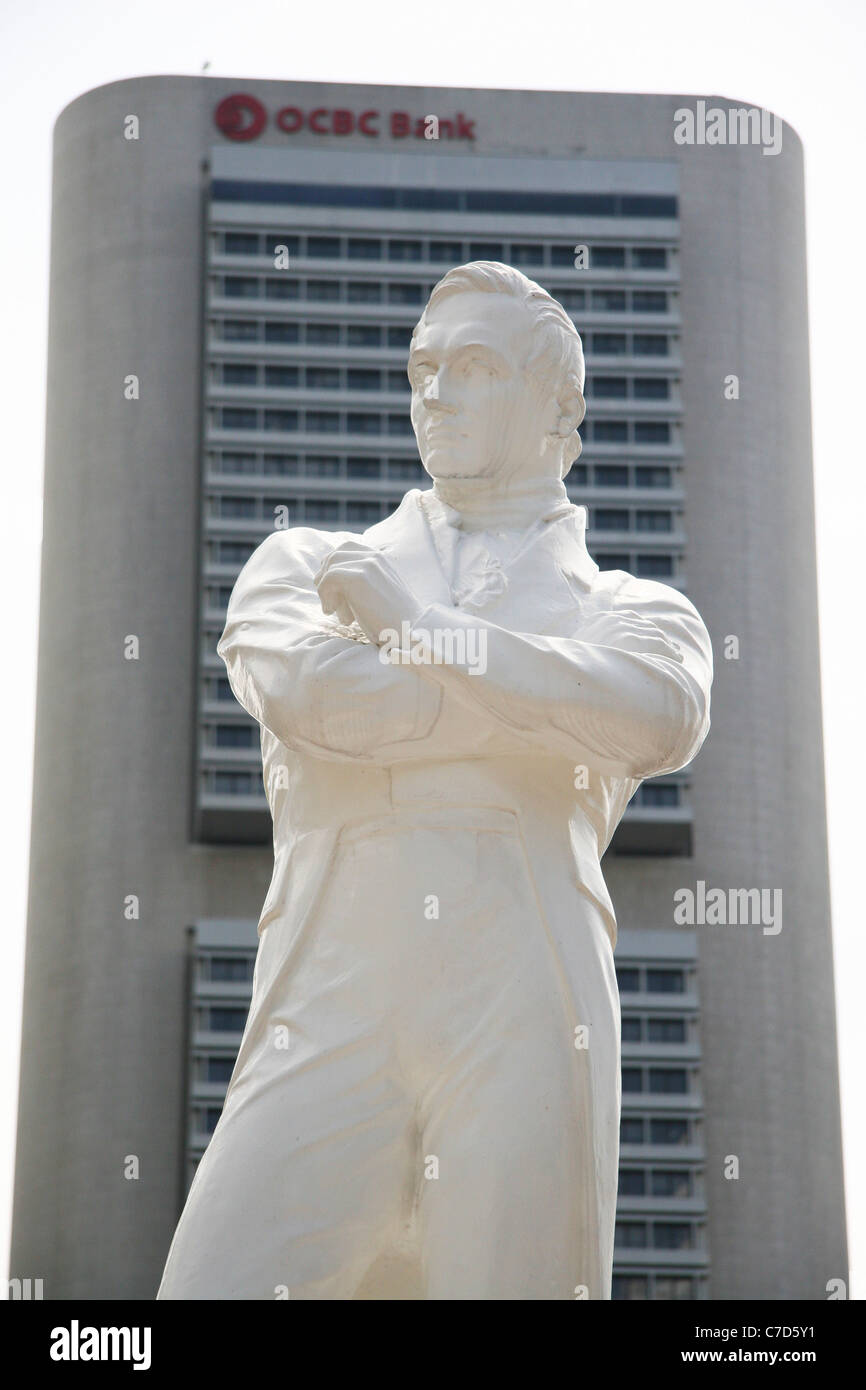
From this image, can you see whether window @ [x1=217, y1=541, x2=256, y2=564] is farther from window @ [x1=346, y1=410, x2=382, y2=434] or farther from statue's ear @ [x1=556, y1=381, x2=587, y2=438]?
statue's ear @ [x1=556, y1=381, x2=587, y2=438]

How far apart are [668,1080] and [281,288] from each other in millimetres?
17011

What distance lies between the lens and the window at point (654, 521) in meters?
47.2

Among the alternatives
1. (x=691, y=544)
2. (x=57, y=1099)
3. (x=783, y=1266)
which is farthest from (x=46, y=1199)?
(x=691, y=544)

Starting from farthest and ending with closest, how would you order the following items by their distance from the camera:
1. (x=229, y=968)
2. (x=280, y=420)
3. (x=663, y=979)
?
(x=280, y=420) < (x=663, y=979) < (x=229, y=968)

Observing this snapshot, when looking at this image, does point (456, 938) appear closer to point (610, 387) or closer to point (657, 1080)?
point (657, 1080)

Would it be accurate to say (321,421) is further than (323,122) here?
No

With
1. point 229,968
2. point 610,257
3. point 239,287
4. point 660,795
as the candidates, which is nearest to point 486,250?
point 610,257

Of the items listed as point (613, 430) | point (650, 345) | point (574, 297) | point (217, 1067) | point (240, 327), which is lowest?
point (217, 1067)

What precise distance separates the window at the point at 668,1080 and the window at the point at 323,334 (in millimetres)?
15255

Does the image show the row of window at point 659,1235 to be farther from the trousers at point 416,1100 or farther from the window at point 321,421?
the trousers at point 416,1100

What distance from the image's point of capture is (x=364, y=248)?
47656 millimetres

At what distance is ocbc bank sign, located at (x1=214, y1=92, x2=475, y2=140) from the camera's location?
161ft

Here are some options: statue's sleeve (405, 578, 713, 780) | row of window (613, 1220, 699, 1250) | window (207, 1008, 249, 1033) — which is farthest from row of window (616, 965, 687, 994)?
statue's sleeve (405, 578, 713, 780)

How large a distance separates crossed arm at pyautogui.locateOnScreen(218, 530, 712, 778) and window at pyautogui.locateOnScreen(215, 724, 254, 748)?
3892cm
